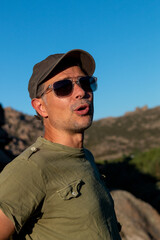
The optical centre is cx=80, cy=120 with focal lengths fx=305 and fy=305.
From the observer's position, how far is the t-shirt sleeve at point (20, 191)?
177 centimetres

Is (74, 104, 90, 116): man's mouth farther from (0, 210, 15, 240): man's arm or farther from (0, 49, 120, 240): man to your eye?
(0, 210, 15, 240): man's arm

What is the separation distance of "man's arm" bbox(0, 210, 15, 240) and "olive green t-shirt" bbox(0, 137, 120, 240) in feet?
0.09

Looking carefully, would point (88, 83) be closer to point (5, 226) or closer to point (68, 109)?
point (68, 109)

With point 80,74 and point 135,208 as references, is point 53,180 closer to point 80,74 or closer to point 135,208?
point 80,74

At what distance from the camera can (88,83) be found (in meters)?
2.71

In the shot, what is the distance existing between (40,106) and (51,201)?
91 centimetres

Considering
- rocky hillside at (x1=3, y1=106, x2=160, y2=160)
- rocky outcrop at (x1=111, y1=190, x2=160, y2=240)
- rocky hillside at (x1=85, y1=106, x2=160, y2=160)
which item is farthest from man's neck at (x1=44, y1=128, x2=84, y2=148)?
rocky hillside at (x1=85, y1=106, x2=160, y2=160)

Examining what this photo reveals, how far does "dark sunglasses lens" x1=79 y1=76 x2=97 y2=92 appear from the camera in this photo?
104 inches

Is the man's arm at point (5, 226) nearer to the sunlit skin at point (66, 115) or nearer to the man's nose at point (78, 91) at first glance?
the sunlit skin at point (66, 115)

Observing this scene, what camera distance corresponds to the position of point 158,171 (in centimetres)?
1553

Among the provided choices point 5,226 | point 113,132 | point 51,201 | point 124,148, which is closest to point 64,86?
point 51,201

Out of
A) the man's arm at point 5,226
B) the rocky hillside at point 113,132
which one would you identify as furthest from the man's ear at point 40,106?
the rocky hillside at point 113,132

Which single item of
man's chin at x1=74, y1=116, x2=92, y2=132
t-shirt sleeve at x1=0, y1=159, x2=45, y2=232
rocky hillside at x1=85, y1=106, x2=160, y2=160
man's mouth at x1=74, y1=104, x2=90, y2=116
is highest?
man's mouth at x1=74, y1=104, x2=90, y2=116

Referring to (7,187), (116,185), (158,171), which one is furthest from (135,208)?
(158,171)
